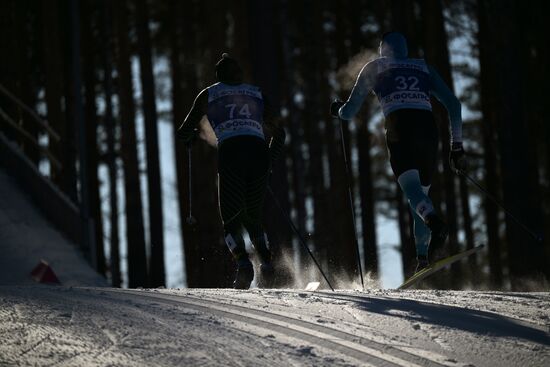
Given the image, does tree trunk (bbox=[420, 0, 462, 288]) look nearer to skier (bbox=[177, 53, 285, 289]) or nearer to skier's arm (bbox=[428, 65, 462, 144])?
skier's arm (bbox=[428, 65, 462, 144])

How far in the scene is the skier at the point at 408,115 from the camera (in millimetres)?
8849

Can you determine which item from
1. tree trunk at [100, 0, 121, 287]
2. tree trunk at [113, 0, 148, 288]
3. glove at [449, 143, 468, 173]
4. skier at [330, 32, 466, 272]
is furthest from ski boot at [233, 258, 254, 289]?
tree trunk at [100, 0, 121, 287]

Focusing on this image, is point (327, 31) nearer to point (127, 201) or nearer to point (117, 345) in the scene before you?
point (127, 201)

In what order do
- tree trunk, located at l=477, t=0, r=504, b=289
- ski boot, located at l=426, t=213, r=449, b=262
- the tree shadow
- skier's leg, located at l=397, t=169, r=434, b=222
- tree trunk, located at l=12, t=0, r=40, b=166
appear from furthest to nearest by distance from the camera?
tree trunk, located at l=12, t=0, r=40, b=166, tree trunk, located at l=477, t=0, r=504, b=289, skier's leg, located at l=397, t=169, r=434, b=222, ski boot, located at l=426, t=213, r=449, b=262, the tree shadow

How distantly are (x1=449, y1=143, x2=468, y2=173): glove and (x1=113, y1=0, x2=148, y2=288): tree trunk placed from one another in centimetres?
1104

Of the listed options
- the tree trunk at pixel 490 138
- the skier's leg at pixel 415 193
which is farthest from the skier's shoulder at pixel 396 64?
the tree trunk at pixel 490 138

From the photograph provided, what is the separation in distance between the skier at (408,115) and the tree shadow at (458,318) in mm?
2408

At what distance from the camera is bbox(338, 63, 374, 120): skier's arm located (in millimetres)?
9016

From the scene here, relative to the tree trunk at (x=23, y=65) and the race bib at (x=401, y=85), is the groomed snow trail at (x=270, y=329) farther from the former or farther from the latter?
the tree trunk at (x=23, y=65)

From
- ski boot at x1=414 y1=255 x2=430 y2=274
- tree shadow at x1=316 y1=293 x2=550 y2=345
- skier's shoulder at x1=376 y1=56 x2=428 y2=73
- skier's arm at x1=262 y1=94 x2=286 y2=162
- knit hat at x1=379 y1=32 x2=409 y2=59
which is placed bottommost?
tree shadow at x1=316 y1=293 x2=550 y2=345

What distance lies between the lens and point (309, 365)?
4.62 metres

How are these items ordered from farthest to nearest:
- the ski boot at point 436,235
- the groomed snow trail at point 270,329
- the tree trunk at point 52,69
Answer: the tree trunk at point 52,69 < the ski boot at point 436,235 < the groomed snow trail at point 270,329

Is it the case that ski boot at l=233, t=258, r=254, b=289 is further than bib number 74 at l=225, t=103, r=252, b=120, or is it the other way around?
bib number 74 at l=225, t=103, r=252, b=120

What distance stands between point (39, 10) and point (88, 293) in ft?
64.3
